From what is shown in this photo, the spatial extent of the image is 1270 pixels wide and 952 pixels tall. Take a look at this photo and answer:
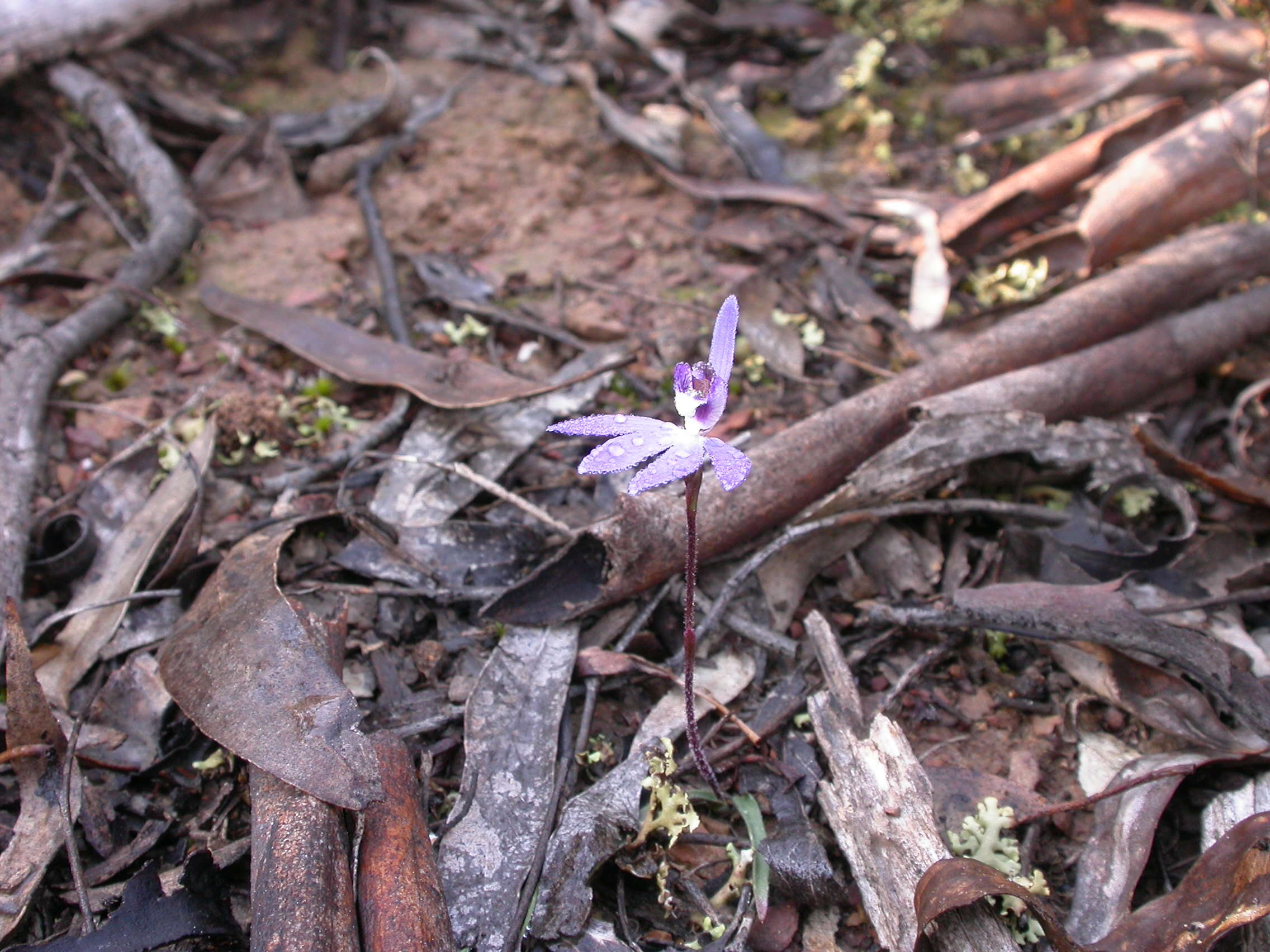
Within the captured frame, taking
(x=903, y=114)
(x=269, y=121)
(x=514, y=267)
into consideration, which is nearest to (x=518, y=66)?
(x=269, y=121)

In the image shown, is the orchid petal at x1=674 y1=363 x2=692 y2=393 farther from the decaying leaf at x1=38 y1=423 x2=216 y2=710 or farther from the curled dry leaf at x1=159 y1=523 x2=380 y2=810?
the decaying leaf at x1=38 y1=423 x2=216 y2=710

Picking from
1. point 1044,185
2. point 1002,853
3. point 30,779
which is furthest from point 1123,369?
point 30,779

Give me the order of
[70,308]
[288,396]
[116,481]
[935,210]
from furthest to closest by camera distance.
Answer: [935,210] < [70,308] < [288,396] < [116,481]

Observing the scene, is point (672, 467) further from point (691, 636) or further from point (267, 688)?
point (267, 688)

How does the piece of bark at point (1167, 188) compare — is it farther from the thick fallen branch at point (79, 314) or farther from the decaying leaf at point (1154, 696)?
the thick fallen branch at point (79, 314)

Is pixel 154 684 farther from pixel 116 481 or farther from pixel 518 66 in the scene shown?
pixel 518 66

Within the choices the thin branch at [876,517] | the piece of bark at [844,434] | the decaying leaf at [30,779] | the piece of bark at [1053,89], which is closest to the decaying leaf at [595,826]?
the thin branch at [876,517]

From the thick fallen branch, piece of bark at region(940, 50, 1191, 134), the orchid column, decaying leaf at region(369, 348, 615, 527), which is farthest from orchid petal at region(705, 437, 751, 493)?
piece of bark at region(940, 50, 1191, 134)
